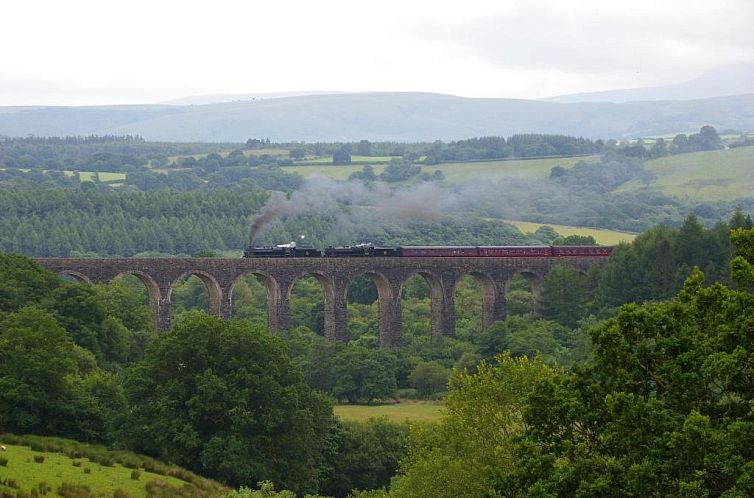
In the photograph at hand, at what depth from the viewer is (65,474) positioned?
45.2 meters

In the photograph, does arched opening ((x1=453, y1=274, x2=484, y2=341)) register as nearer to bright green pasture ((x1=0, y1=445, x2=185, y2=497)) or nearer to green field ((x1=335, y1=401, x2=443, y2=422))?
green field ((x1=335, y1=401, x2=443, y2=422))

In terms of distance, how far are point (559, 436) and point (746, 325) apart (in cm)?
537

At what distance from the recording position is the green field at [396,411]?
7736 centimetres

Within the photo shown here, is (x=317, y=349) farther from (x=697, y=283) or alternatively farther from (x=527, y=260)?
(x=697, y=283)

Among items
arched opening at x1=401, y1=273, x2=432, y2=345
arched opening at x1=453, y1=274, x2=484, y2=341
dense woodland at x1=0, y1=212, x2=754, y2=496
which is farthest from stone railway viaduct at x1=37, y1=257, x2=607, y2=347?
dense woodland at x1=0, y1=212, x2=754, y2=496

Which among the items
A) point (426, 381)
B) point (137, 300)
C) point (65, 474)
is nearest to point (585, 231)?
point (426, 381)

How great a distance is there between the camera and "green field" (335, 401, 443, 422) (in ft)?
254

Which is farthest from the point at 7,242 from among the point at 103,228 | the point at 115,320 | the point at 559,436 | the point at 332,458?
the point at 559,436

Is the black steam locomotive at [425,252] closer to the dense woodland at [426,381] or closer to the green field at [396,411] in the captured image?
the dense woodland at [426,381]

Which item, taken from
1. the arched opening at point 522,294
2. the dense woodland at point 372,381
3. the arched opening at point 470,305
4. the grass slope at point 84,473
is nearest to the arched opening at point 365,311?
the dense woodland at point 372,381

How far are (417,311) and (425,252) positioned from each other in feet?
34.9

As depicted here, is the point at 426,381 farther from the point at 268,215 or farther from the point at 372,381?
the point at 268,215

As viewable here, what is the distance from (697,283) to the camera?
106ft

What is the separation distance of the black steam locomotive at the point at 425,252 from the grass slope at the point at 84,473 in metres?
48.9
